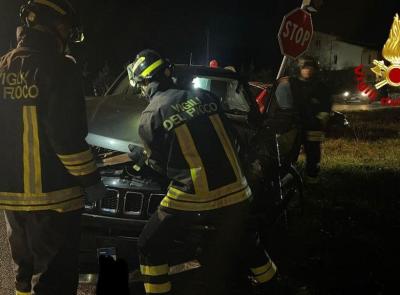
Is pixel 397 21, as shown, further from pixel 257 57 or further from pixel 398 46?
pixel 257 57

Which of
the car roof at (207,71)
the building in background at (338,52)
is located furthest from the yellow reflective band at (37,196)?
the building in background at (338,52)

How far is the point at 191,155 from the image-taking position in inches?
112

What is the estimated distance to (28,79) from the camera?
2537mm

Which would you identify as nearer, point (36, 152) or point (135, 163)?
point (36, 152)

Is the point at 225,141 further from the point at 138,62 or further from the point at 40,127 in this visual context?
the point at 40,127

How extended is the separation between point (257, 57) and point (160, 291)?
126ft

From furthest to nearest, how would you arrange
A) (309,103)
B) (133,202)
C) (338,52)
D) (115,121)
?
(338,52) → (309,103) → (115,121) → (133,202)

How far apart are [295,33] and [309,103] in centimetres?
109

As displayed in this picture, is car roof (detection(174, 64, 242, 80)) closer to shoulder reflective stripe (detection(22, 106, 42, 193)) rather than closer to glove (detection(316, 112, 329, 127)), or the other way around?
glove (detection(316, 112, 329, 127))

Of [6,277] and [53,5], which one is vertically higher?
[53,5]

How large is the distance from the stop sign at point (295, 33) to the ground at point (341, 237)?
202 centimetres

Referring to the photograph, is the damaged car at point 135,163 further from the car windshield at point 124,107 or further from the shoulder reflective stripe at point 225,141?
the shoulder reflective stripe at point 225,141

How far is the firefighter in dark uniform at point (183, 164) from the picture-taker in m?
2.86

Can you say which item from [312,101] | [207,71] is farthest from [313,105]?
[207,71]
